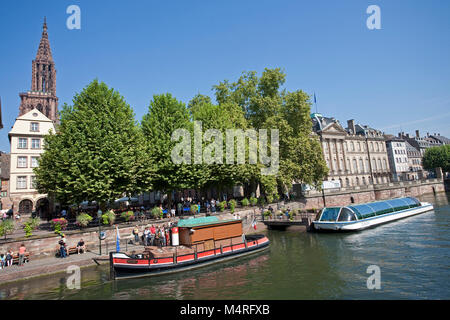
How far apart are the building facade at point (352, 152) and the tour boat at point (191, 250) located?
5611cm

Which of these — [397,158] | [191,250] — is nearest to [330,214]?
[191,250]

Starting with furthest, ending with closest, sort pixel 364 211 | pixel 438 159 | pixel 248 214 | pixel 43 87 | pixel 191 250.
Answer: pixel 43 87
pixel 438 159
pixel 248 214
pixel 364 211
pixel 191 250

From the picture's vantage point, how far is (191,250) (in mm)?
20719

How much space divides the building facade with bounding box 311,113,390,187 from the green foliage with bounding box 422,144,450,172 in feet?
46.0

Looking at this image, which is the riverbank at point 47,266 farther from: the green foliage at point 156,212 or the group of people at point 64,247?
the green foliage at point 156,212

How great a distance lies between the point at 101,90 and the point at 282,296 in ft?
84.2

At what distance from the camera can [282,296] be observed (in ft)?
43.8

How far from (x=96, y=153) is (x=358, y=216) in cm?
2759

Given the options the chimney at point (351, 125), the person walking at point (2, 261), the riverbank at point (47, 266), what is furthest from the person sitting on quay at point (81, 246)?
the chimney at point (351, 125)

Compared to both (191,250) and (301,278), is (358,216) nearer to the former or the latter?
(301,278)

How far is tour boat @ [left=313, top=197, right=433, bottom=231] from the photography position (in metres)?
29.3

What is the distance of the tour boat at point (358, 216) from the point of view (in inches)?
1153

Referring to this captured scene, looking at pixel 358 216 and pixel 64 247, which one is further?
pixel 358 216
